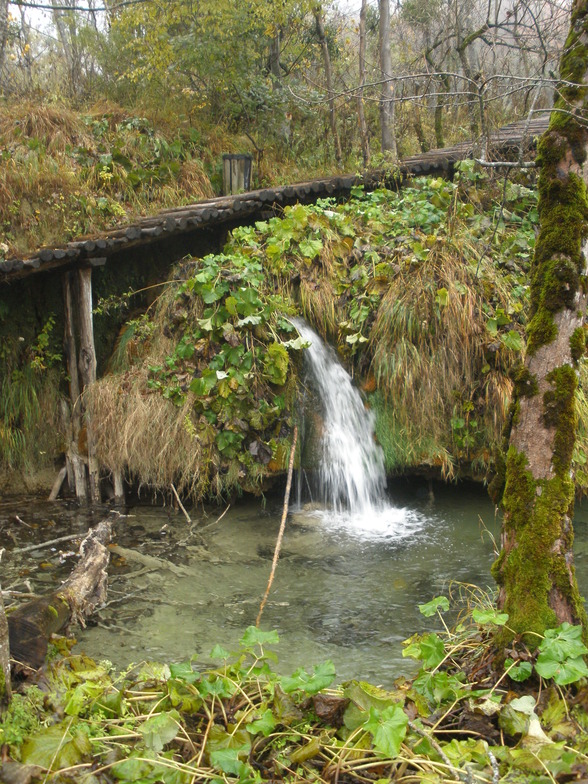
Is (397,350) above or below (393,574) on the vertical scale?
above

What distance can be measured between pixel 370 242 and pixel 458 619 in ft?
17.3

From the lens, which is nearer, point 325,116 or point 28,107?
point 28,107

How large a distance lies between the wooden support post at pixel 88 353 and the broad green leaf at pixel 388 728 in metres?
5.59

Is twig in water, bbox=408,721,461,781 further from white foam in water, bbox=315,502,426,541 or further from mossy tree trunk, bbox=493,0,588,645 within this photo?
white foam in water, bbox=315,502,426,541

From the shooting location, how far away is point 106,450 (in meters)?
8.00

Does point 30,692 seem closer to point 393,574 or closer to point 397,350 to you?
point 393,574

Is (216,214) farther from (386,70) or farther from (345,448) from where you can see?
(386,70)

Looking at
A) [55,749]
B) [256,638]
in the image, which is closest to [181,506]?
[256,638]

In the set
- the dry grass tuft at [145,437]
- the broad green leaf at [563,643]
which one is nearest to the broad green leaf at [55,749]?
the broad green leaf at [563,643]

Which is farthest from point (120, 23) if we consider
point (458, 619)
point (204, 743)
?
point (204, 743)

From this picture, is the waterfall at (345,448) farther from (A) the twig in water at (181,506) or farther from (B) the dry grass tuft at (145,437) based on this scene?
(A) the twig in water at (181,506)

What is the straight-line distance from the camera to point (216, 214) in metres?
8.95

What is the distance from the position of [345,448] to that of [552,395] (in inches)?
167

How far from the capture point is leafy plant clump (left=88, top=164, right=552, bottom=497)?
7.72m
